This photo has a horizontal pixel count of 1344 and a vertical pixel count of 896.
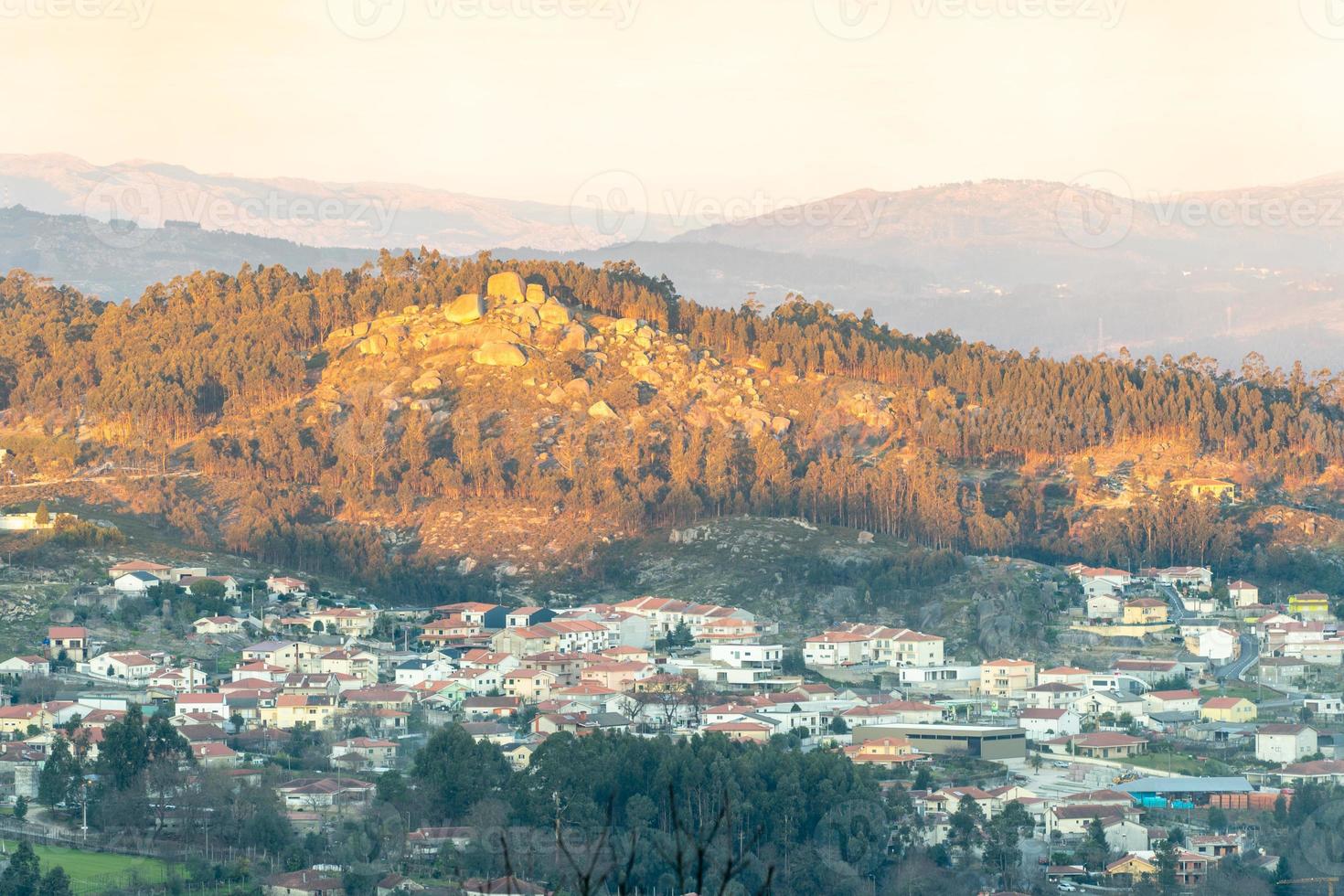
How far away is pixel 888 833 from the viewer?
1613 inches

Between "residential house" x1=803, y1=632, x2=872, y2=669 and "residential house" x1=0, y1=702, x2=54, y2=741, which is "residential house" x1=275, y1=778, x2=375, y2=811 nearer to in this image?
"residential house" x1=0, y1=702, x2=54, y2=741

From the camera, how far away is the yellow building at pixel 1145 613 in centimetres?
6297

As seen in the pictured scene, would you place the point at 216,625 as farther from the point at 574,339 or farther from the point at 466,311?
the point at 466,311

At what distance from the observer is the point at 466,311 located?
82.0m

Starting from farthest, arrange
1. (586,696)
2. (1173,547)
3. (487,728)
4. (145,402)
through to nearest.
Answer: (145,402)
(1173,547)
(586,696)
(487,728)

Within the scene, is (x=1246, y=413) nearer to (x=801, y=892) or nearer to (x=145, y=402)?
(x=145, y=402)

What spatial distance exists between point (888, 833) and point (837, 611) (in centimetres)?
2475

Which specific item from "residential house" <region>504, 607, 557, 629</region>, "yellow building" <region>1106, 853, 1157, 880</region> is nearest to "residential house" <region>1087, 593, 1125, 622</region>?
"residential house" <region>504, 607, 557, 629</region>

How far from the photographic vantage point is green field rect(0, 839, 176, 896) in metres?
36.9

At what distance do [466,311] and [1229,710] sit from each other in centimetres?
3588

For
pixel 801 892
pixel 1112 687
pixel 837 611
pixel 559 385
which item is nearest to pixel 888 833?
pixel 801 892

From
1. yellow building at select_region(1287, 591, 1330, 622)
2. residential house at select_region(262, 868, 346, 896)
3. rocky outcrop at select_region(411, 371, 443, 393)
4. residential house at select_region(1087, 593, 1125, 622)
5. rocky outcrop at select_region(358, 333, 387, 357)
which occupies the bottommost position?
residential house at select_region(262, 868, 346, 896)

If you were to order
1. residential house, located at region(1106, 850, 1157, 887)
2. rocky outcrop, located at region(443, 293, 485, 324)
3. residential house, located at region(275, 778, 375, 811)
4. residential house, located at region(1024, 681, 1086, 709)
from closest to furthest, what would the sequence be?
residential house, located at region(1106, 850, 1157, 887) → residential house, located at region(275, 778, 375, 811) → residential house, located at region(1024, 681, 1086, 709) → rocky outcrop, located at region(443, 293, 485, 324)

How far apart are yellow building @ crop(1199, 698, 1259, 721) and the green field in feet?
78.6
